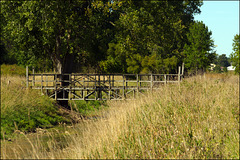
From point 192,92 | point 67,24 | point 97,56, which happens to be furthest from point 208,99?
point 97,56

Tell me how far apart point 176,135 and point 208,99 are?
3263 millimetres

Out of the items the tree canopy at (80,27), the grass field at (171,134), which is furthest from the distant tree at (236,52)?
the grass field at (171,134)

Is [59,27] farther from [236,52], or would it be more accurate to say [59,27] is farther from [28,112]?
[236,52]

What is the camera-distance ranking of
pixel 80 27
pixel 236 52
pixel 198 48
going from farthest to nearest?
1. pixel 198 48
2. pixel 236 52
3. pixel 80 27

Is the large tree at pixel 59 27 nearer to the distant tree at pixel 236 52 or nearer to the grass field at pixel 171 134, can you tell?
the grass field at pixel 171 134

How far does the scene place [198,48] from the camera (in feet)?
202

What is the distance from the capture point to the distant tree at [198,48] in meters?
59.0

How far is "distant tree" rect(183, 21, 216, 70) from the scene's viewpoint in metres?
59.0

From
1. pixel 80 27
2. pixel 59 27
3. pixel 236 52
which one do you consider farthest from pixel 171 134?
pixel 236 52

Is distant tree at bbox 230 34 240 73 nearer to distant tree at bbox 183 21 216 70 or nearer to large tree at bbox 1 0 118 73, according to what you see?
distant tree at bbox 183 21 216 70

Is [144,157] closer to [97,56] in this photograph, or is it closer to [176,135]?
[176,135]

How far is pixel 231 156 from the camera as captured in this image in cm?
707

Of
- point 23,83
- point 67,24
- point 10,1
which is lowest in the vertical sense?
point 23,83

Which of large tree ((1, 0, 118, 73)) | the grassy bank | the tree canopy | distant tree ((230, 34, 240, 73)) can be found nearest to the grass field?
the grassy bank
